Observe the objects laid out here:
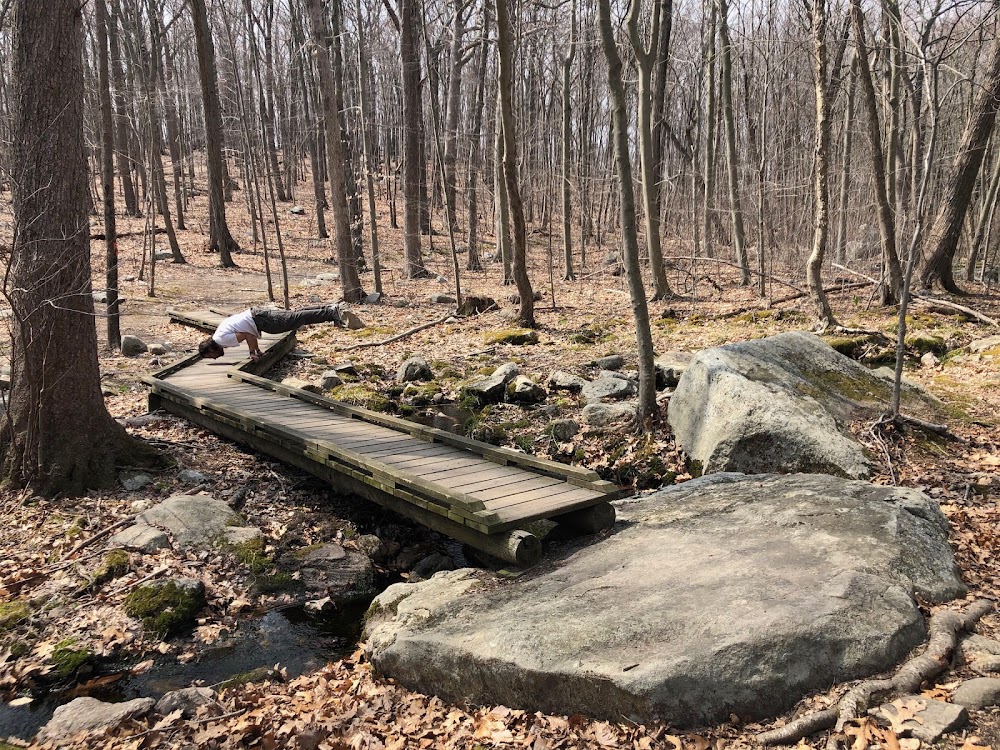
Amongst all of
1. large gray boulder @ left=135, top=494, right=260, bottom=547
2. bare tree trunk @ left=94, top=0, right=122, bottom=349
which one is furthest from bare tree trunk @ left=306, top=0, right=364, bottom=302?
large gray boulder @ left=135, top=494, right=260, bottom=547

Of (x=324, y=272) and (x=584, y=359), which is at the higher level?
(x=324, y=272)

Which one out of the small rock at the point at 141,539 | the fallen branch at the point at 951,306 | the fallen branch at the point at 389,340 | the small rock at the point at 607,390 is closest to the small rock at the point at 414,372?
the fallen branch at the point at 389,340

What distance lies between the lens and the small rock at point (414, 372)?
480 inches

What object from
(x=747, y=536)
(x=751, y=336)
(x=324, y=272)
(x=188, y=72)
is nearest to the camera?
(x=747, y=536)

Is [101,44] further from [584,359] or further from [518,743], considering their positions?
[518,743]

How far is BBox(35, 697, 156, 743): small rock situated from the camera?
166 inches

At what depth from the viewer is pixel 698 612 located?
13.4 feet

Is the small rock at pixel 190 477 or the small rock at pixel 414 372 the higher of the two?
the small rock at pixel 414 372

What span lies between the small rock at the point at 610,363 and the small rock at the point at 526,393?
1414mm

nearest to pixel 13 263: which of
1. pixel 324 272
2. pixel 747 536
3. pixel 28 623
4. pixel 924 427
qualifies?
pixel 28 623

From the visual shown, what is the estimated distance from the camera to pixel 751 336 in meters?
12.0

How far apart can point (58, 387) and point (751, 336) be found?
10651 mm

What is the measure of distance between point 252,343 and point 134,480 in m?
5.57

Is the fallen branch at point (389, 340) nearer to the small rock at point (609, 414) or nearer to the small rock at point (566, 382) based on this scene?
the small rock at point (566, 382)
